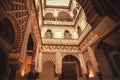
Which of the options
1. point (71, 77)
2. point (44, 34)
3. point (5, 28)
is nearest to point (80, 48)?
point (44, 34)

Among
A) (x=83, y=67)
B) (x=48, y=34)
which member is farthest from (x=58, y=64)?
(x=48, y=34)

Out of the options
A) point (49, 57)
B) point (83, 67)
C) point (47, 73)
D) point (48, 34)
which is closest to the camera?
point (83, 67)

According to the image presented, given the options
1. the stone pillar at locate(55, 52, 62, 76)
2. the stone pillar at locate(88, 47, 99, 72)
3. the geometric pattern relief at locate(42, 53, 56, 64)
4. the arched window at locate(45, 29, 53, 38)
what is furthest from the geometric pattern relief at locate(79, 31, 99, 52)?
the arched window at locate(45, 29, 53, 38)

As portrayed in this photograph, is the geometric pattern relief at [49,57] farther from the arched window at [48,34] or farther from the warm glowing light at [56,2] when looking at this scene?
the warm glowing light at [56,2]

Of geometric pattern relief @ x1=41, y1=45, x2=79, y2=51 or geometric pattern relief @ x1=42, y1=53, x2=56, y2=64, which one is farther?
geometric pattern relief @ x1=41, y1=45, x2=79, y2=51

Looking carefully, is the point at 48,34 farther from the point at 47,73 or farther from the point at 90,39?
the point at 90,39

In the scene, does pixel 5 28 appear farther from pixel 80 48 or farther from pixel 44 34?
pixel 80 48

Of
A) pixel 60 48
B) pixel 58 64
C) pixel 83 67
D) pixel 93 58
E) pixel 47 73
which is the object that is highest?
pixel 60 48

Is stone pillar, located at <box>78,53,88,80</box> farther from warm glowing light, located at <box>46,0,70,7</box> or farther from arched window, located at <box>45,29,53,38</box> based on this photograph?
warm glowing light, located at <box>46,0,70,7</box>

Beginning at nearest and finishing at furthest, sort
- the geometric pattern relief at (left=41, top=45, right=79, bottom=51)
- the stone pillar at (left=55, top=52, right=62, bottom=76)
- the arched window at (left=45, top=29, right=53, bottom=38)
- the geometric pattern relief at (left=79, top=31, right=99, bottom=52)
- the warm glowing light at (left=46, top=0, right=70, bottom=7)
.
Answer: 1. the geometric pattern relief at (left=79, top=31, right=99, bottom=52)
2. the stone pillar at (left=55, top=52, right=62, bottom=76)
3. the geometric pattern relief at (left=41, top=45, right=79, bottom=51)
4. the arched window at (left=45, top=29, right=53, bottom=38)
5. the warm glowing light at (left=46, top=0, right=70, bottom=7)

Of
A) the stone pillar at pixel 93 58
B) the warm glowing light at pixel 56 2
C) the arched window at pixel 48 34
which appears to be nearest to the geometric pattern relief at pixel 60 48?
the arched window at pixel 48 34

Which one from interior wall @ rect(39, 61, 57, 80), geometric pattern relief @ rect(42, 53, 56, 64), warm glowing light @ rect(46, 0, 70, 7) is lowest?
interior wall @ rect(39, 61, 57, 80)

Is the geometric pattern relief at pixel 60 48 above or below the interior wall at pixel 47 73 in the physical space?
above

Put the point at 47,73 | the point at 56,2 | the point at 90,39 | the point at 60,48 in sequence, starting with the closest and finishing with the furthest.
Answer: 1. the point at 90,39
2. the point at 60,48
3. the point at 47,73
4. the point at 56,2
